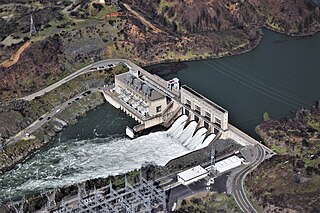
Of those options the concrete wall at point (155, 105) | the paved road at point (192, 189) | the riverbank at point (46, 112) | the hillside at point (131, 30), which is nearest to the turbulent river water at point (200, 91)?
the riverbank at point (46, 112)

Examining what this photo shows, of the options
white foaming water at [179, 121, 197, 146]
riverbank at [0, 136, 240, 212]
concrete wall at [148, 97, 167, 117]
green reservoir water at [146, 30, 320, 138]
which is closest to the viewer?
riverbank at [0, 136, 240, 212]

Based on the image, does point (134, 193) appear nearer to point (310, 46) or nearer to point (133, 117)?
point (133, 117)

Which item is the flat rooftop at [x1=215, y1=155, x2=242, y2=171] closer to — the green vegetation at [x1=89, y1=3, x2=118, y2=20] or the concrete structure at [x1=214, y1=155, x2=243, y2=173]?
the concrete structure at [x1=214, y1=155, x2=243, y2=173]

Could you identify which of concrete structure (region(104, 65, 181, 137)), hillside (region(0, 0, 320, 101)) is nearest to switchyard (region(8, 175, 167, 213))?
concrete structure (region(104, 65, 181, 137))

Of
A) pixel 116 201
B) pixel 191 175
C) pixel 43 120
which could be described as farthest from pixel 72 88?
pixel 116 201

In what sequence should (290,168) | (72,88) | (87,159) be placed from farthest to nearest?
(72,88) < (87,159) < (290,168)

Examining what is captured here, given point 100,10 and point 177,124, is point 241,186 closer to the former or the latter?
point 177,124
